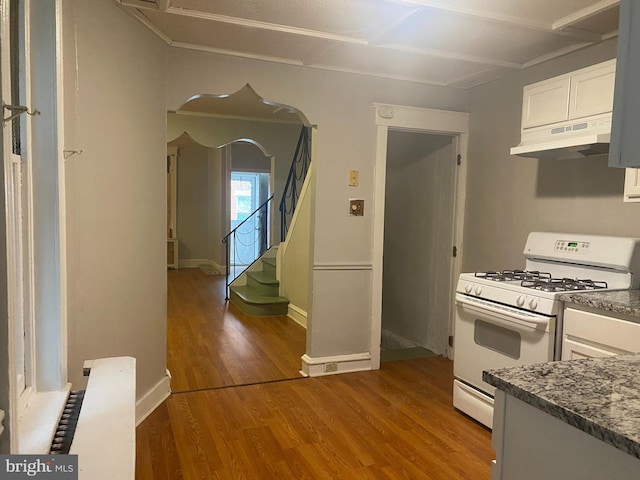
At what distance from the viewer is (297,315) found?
5453mm

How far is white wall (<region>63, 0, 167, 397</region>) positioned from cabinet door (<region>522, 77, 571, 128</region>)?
2352 mm

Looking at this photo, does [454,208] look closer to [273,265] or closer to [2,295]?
[273,265]

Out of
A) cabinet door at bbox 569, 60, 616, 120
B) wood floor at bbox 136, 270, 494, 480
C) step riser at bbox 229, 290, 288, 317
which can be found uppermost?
cabinet door at bbox 569, 60, 616, 120

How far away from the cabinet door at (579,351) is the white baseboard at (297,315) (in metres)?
Answer: 3.18

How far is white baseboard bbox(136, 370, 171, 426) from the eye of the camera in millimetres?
2828

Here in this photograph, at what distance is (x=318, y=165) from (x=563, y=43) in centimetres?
179

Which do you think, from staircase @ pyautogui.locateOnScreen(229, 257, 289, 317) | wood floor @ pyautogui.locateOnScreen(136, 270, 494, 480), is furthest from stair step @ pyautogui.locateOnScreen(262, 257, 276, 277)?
wood floor @ pyautogui.locateOnScreen(136, 270, 494, 480)

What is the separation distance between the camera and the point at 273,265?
Result: 6.67 meters

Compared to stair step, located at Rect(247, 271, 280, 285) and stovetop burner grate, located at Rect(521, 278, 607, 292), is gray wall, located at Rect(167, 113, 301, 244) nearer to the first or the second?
stair step, located at Rect(247, 271, 280, 285)

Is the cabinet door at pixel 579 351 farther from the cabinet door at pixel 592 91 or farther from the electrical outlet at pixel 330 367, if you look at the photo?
the electrical outlet at pixel 330 367

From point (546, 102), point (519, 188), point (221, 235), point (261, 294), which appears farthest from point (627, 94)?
point (221, 235)

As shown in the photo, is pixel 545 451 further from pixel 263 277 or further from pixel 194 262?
pixel 194 262

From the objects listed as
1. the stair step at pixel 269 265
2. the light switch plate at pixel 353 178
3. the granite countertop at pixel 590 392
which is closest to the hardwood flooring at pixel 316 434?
the granite countertop at pixel 590 392

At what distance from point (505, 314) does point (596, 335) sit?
48cm
